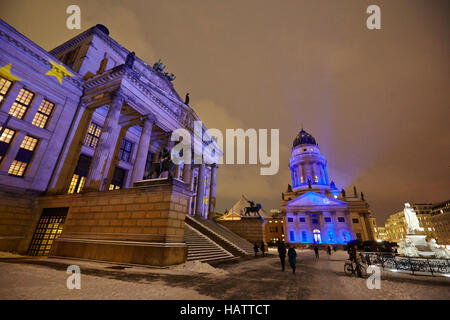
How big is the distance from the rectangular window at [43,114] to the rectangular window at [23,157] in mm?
1532

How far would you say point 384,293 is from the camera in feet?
19.6

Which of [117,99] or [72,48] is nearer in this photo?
[117,99]

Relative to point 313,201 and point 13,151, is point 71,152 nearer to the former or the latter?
point 13,151

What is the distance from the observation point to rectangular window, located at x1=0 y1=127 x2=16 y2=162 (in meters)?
14.8

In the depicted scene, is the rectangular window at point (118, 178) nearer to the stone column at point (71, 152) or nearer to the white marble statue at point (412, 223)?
the stone column at point (71, 152)

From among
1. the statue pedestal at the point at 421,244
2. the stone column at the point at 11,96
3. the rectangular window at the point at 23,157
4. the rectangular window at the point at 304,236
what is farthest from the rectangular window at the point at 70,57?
the rectangular window at the point at 304,236

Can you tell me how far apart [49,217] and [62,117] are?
935 centimetres

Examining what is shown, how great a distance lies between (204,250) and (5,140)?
1809 centimetres

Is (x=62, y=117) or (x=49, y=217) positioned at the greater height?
(x=62, y=117)

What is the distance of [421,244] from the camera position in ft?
52.6

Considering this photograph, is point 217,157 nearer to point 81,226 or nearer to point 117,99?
point 117,99

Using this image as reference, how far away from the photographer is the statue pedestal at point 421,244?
15163 millimetres

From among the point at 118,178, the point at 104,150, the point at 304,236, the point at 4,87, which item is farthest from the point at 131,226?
the point at 304,236

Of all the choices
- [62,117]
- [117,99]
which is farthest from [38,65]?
[117,99]
